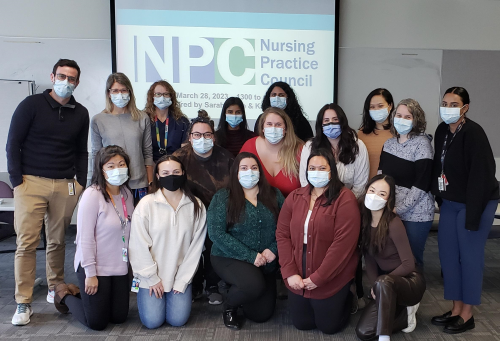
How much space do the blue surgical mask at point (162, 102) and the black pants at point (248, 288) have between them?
1282mm

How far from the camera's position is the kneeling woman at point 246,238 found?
2518 millimetres

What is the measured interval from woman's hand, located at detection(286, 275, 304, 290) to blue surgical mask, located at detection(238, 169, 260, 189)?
629mm

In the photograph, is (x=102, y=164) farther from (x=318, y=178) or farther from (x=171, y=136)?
(x=318, y=178)

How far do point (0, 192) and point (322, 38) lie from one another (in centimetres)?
386

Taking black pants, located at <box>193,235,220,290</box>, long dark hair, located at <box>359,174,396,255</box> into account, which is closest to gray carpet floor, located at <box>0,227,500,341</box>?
black pants, located at <box>193,235,220,290</box>

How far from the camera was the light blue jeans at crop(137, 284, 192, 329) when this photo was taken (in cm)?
250

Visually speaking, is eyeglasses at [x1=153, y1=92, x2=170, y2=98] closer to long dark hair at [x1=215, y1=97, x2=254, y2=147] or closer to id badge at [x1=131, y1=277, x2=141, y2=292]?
long dark hair at [x1=215, y1=97, x2=254, y2=147]

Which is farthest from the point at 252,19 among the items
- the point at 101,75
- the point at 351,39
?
the point at 101,75

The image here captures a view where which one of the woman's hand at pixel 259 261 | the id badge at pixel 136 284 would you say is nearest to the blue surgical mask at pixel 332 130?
the woman's hand at pixel 259 261

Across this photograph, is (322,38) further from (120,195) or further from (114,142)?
(120,195)

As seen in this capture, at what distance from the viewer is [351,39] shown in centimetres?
481

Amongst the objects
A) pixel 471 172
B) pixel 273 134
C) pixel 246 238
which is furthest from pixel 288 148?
pixel 471 172

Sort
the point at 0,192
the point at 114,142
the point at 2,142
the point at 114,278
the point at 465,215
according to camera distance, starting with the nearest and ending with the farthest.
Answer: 1. the point at 465,215
2. the point at 114,278
3. the point at 114,142
4. the point at 0,192
5. the point at 2,142

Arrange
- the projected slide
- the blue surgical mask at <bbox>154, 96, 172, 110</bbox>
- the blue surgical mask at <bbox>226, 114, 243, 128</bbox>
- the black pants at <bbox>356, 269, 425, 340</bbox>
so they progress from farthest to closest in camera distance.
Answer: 1. the projected slide
2. the blue surgical mask at <bbox>226, 114, 243, 128</bbox>
3. the blue surgical mask at <bbox>154, 96, 172, 110</bbox>
4. the black pants at <bbox>356, 269, 425, 340</bbox>
